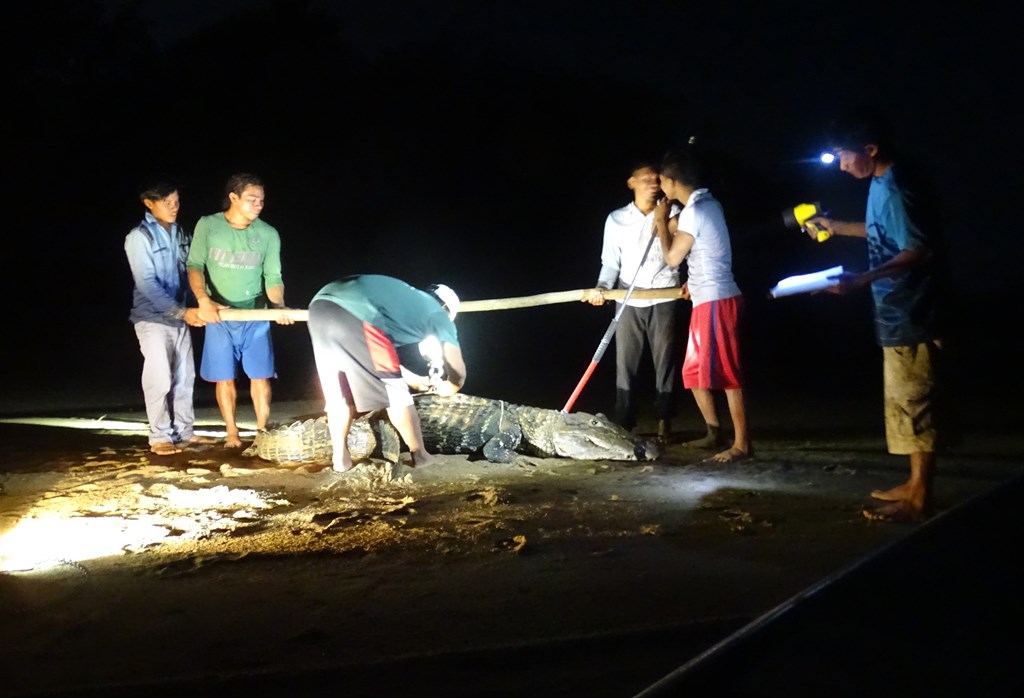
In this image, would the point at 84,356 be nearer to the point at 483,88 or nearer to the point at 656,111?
the point at 483,88

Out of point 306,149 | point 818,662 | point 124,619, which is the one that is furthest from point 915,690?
point 306,149

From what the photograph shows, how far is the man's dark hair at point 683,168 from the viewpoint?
6.54 m

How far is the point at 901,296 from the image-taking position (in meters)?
4.65

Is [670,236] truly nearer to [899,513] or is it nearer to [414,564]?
[899,513]

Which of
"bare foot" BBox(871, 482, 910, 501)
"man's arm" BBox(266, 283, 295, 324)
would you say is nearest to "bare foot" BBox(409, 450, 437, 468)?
"man's arm" BBox(266, 283, 295, 324)

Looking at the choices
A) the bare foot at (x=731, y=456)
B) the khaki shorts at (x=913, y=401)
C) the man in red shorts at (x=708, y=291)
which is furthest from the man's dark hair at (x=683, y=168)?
the khaki shorts at (x=913, y=401)

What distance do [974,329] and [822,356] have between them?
767 cm

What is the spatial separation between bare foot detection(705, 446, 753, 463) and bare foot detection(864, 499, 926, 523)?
1.56 metres

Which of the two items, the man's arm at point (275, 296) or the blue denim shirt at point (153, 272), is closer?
the blue denim shirt at point (153, 272)

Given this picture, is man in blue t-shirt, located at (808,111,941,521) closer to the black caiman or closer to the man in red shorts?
the man in red shorts

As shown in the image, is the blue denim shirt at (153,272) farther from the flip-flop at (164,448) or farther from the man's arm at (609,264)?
the man's arm at (609,264)

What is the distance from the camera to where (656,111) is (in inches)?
1016

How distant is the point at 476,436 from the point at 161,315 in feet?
8.63

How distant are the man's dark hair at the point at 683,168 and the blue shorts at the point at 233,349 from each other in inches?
132
